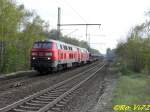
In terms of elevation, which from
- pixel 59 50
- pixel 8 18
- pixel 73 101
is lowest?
pixel 73 101

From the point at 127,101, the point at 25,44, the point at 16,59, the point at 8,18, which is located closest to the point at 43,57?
the point at 8,18

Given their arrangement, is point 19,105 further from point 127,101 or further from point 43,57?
point 43,57

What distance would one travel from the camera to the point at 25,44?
139 feet

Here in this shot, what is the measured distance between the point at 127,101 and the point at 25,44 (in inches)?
1168

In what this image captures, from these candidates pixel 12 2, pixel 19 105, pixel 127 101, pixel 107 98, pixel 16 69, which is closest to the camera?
pixel 19 105

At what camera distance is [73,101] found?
14.8 m

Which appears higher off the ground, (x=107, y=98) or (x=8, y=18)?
(x=8, y=18)

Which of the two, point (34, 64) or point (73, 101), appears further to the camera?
point (34, 64)

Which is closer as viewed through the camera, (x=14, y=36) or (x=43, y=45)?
(x=43, y=45)

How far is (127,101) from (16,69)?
24.2 meters

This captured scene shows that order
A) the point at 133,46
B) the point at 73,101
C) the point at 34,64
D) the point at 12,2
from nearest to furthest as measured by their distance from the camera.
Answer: the point at 73,101 < the point at 34,64 < the point at 12,2 < the point at 133,46

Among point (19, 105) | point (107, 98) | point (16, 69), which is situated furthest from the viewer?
point (16, 69)

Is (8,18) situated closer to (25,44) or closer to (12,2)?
(12,2)

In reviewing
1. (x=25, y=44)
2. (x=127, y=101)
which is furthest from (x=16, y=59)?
(x=127, y=101)
